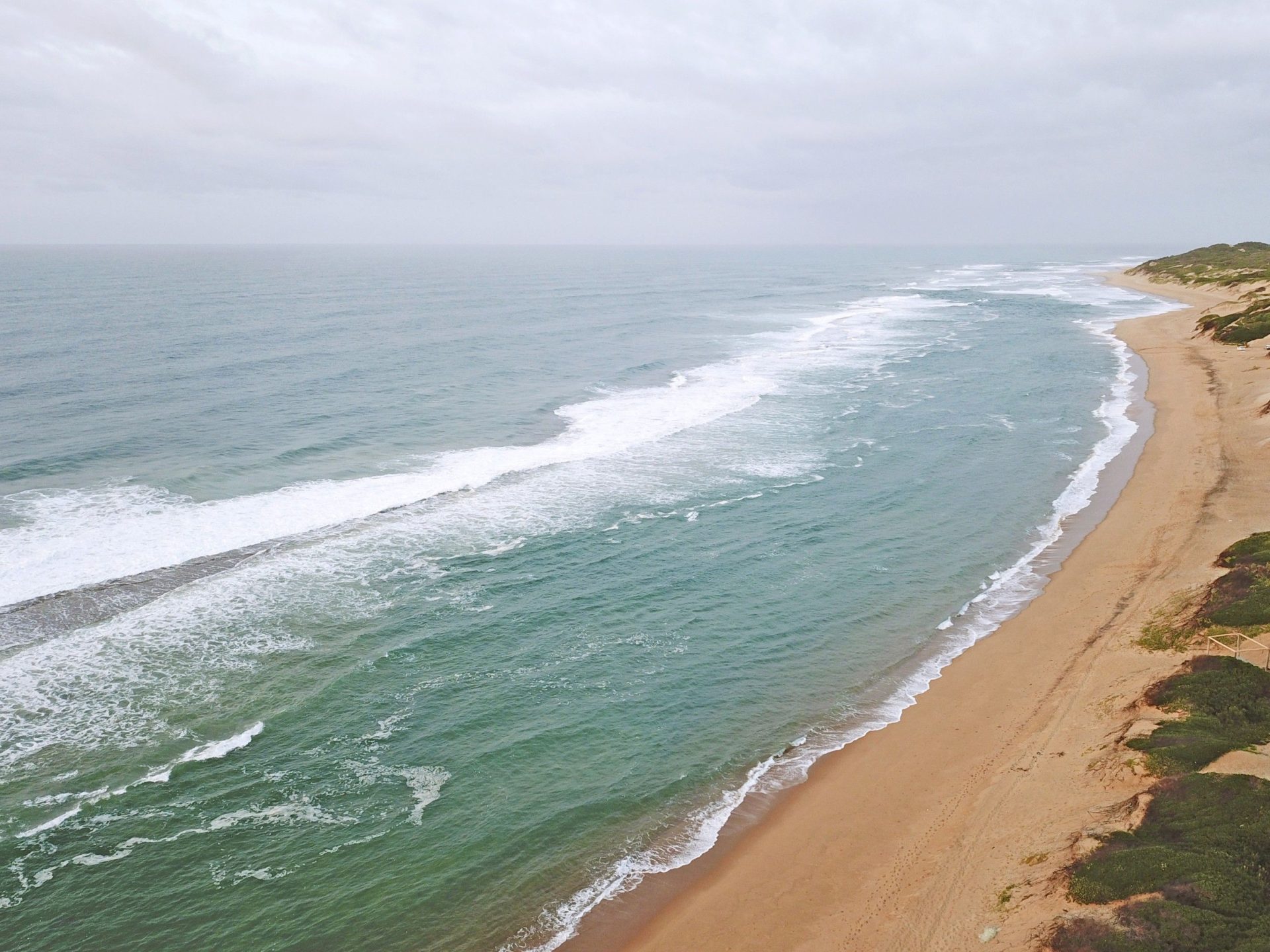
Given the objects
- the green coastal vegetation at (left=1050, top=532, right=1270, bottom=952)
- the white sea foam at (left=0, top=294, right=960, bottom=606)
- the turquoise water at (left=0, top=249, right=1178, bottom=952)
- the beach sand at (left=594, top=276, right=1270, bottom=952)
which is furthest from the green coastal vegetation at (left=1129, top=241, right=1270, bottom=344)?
the green coastal vegetation at (left=1050, top=532, right=1270, bottom=952)

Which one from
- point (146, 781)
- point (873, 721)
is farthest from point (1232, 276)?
point (146, 781)

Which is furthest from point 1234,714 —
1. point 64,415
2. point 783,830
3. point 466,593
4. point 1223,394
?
point 64,415

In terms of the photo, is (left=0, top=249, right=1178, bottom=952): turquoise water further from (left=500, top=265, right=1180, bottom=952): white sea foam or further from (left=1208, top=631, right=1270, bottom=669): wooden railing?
(left=1208, top=631, right=1270, bottom=669): wooden railing

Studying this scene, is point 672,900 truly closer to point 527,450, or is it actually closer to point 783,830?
point 783,830

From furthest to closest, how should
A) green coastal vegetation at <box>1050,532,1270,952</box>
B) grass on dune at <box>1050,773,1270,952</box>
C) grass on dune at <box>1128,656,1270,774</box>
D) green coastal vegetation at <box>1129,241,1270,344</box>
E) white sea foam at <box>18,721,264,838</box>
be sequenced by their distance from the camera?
green coastal vegetation at <box>1129,241,1270,344</box>, white sea foam at <box>18,721,264,838</box>, grass on dune at <box>1128,656,1270,774</box>, green coastal vegetation at <box>1050,532,1270,952</box>, grass on dune at <box>1050,773,1270,952</box>

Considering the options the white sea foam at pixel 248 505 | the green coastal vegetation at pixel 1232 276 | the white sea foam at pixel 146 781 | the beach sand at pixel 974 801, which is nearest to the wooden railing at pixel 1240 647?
the beach sand at pixel 974 801

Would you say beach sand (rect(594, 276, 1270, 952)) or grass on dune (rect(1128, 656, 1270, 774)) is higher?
grass on dune (rect(1128, 656, 1270, 774))

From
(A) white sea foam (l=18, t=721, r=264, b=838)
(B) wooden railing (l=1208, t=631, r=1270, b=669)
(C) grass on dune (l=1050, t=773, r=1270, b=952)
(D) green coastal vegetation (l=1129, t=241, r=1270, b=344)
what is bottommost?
(A) white sea foam (l=18, t=721, r=264, b=838)
